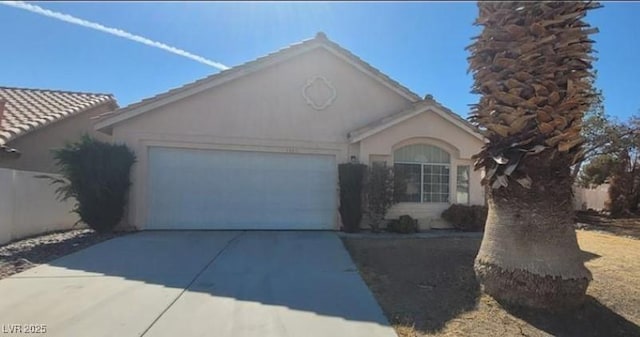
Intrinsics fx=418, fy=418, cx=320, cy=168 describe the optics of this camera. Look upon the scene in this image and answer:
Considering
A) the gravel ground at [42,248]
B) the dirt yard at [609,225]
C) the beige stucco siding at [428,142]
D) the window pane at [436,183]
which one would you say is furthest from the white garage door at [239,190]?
the dirt yard at [609,225]

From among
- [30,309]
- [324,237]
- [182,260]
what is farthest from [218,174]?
[30,309]

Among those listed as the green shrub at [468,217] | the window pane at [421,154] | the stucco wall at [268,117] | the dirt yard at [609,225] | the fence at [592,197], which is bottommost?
the dirt yard at [609,225]

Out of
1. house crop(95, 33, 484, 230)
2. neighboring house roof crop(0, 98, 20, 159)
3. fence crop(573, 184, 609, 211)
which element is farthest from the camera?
fence crop(573, 184, 609, 211)

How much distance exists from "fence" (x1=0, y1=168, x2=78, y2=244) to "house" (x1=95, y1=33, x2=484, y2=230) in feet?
7.55

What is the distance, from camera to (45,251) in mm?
8938

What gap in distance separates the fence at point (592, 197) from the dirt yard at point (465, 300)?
57.9 ft

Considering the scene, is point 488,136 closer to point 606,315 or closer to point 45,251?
point 606,315

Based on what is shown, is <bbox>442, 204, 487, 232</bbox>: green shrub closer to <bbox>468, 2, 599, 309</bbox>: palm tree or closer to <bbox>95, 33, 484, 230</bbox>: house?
<bbox>95, 33, 484, 230</bbox>: house

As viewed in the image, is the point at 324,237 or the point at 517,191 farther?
the point at 324,237

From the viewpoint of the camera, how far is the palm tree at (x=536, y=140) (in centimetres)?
535

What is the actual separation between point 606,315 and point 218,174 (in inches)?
391

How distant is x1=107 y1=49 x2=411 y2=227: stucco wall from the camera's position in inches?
483

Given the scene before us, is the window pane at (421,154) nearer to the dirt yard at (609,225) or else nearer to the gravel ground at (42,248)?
the dirt yard at (609,225)

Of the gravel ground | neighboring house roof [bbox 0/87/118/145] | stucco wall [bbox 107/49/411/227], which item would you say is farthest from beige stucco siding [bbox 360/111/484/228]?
neighboring house roof [bbox 0/87/118/145]
